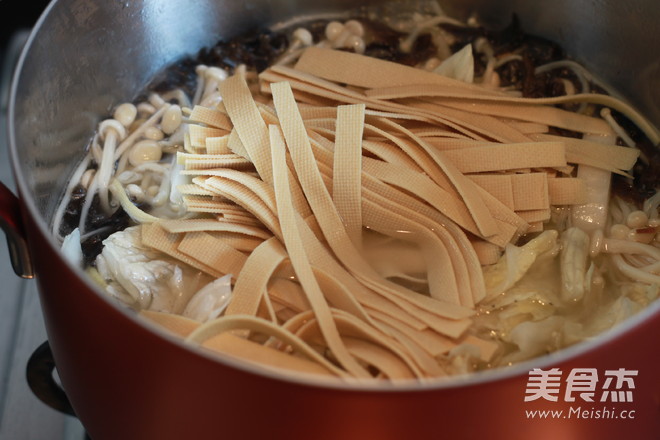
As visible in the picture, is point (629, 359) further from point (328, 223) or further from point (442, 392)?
point (328, 223)

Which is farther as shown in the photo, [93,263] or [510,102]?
[510,102]

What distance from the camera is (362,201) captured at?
1554mm

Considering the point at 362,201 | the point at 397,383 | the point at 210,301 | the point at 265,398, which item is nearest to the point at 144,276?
the point at 210,301

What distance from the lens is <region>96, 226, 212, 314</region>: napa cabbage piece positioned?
4.86 ft

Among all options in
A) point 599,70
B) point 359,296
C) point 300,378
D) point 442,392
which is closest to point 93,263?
point 359,296

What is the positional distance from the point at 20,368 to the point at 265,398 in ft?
3.21

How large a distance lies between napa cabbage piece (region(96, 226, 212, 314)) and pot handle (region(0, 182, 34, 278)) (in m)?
0.20

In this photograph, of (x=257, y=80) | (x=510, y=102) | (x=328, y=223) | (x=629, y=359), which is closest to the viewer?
(x=629, y=359)

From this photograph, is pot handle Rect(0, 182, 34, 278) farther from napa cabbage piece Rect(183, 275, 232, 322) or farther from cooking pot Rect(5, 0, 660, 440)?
napa cabbage piece Rect(183, 275, 232, 322)

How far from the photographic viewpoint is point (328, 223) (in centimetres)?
151

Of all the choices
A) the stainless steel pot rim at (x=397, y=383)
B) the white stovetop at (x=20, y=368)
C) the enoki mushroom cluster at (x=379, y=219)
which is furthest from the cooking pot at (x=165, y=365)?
the white stovetop at (x=20, y=368)

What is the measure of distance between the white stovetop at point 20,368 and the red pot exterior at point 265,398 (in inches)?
19.4

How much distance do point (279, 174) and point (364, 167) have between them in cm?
19

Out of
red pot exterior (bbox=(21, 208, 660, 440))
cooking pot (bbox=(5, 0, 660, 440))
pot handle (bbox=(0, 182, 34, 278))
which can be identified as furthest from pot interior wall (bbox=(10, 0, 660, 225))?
red pot exterior (bbox=(21, 208, 660, 440))
